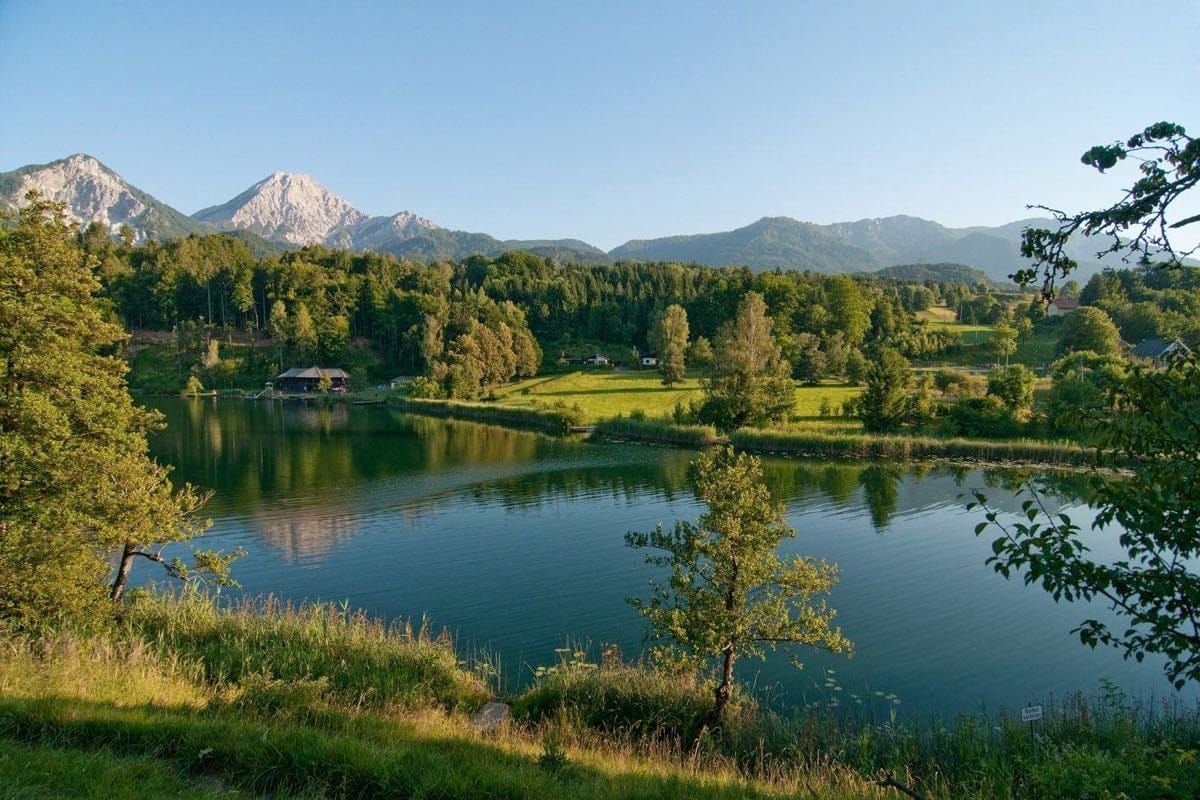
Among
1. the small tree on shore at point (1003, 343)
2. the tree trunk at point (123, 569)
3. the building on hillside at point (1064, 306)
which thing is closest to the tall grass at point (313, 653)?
the tree trunk at point (123, 569)

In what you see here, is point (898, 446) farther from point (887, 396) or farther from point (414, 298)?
point (414, 298)

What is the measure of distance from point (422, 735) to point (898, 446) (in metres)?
47.8

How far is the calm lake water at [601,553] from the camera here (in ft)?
60.5

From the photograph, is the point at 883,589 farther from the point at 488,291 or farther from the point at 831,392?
the point at 488,291

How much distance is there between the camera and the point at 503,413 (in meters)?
84.6

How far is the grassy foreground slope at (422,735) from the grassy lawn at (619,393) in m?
A: 55.9

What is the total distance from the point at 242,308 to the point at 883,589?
141 m

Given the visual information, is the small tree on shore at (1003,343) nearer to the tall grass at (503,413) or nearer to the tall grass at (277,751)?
the tall grass at (503,413)

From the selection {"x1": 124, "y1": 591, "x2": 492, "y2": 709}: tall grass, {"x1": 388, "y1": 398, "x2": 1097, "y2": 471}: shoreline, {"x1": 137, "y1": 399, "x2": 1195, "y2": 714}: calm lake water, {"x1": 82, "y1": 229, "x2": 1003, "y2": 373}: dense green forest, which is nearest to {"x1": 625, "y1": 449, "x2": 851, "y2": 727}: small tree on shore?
{"x1": 137, "y1": 399, "x2": 1195, "y2": 714}: calm lake water

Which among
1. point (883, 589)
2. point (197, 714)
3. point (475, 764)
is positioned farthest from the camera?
point (883, 589)

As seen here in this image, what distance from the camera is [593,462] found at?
53.1 metres

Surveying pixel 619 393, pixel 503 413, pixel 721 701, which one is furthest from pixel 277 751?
pixel 619 393

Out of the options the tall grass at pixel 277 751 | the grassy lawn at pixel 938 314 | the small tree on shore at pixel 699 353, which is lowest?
the tall grass at pixel 277 751

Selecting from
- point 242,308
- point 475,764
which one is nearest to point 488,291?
point 242,308
